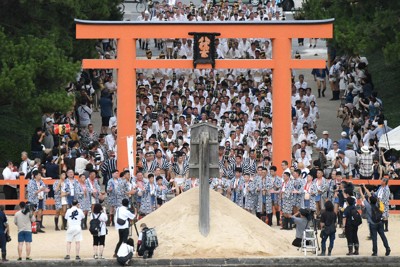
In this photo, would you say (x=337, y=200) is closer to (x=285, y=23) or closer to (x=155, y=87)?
(x=285, y=23)

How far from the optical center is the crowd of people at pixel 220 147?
122 feet

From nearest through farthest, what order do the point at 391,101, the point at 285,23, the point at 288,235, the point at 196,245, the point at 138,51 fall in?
the point at 196,245 < the point at 288,235 < the point at 285,23 < the point at 391,101 < the point at 138,51

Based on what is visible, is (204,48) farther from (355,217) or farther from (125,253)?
(125,253)

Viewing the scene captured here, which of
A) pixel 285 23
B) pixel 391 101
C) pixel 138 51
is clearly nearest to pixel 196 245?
pixel 285 23

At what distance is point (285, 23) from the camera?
39.5m

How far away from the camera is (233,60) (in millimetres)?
39562

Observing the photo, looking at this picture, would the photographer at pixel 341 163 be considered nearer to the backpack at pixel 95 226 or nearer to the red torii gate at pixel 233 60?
the red torii gate at pixel 233 60

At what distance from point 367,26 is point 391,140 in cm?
587

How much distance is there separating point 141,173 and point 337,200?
498 centimetres

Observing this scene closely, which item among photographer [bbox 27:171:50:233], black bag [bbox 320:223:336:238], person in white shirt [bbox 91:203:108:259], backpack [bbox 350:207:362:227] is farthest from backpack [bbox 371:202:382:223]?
photographer [bbox 27:171:50:233]

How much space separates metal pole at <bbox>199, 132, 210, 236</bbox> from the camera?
34375 millimetres

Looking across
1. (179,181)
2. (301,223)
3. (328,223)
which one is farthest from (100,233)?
(179,181)

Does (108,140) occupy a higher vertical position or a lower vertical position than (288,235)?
higher

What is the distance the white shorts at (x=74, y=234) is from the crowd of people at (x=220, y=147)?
51 millimetres
